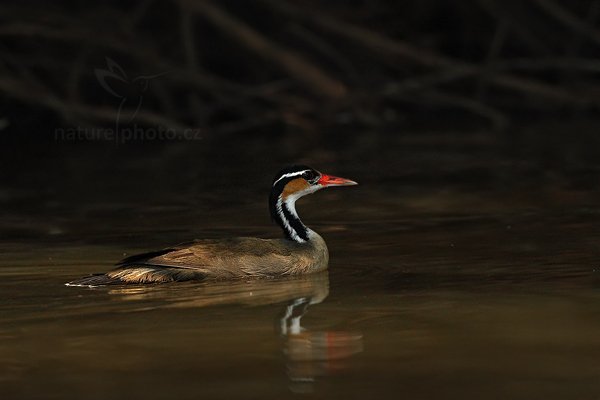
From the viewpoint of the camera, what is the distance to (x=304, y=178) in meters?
10.7

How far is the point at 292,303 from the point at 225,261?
0.96 meters

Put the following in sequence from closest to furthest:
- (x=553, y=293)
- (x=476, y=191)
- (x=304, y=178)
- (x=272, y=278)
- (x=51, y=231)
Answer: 1. (x=553, y=293)
2. (x=272, y=278)
3. (x=304, y=178)
4. (x=51, y=231)
5. (x=476, y=191)

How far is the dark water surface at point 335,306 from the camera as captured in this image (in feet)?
22.0

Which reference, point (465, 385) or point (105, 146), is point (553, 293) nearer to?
point (465, 385)

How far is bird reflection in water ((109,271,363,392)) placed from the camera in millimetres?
6941

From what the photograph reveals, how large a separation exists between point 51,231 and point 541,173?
17.0 feet

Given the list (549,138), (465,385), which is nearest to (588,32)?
(549,138)

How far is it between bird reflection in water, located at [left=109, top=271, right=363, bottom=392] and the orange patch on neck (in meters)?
0.88

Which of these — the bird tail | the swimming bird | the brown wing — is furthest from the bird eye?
the bird tail

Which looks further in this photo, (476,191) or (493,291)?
(476,191)

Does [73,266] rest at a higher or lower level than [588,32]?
lower

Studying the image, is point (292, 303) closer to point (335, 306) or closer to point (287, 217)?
point (335, 306)

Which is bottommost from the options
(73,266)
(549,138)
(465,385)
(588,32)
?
(465,385)
